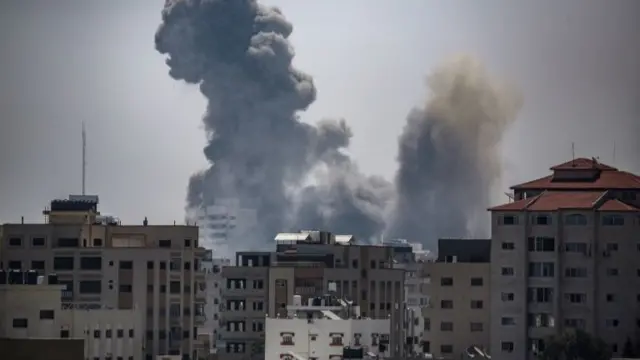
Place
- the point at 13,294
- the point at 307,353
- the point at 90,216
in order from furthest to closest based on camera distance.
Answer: the point at 90,216
the point at 307,353
the point at 13,294

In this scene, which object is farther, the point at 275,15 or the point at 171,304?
the point at 275,15

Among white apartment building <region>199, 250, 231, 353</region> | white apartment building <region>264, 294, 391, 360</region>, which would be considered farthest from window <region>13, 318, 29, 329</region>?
white apartment building <region>199, 250, 231, 353</region>

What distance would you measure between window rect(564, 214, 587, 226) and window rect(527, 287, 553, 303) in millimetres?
1389

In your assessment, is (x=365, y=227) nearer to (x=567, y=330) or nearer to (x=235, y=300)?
(x=235, y=300)

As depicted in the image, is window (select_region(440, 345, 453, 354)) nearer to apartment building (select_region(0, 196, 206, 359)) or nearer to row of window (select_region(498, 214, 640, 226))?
row of window (select_region(498, 214, 640, 226))


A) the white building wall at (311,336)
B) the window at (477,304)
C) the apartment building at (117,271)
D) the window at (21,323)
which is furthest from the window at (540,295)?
the window at (21,323)

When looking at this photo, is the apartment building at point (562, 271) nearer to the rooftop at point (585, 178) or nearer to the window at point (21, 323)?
the rooftop at point (585, 178)

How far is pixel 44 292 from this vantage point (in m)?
62.0

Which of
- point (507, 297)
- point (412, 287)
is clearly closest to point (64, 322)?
point (507, 297)

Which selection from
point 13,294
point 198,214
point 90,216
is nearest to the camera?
point 13,294

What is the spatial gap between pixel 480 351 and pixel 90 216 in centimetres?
926

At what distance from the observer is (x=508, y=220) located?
223 feet

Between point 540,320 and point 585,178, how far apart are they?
4648 millimetres

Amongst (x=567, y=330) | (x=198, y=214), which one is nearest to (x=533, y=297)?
(x=567, y=330)
